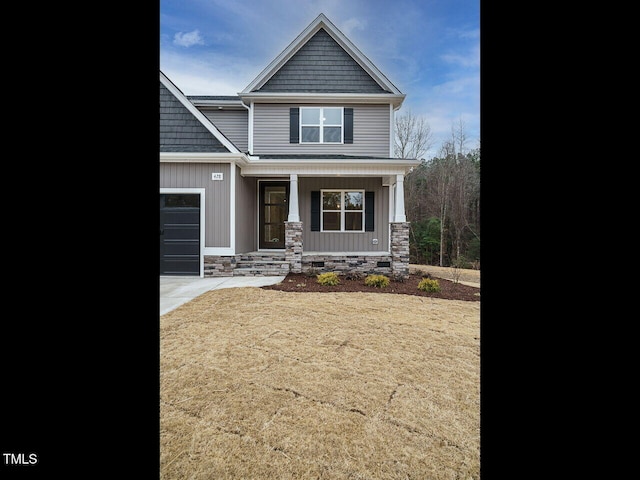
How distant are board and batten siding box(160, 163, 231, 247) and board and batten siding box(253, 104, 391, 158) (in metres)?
2.32

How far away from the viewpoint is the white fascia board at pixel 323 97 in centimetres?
997

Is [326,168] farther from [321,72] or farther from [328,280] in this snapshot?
[321,72]

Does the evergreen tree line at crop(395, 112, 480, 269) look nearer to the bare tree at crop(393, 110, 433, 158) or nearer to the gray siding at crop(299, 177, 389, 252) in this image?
the bare tree at crop(393, 110, 433, 158)

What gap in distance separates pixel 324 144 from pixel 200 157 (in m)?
3.96

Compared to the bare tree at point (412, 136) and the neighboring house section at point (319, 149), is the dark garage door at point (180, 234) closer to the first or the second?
the neighboring house section at point (319, 149)

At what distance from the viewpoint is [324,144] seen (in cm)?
1030

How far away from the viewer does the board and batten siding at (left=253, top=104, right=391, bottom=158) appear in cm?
1030

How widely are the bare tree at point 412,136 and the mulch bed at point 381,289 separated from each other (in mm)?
10818

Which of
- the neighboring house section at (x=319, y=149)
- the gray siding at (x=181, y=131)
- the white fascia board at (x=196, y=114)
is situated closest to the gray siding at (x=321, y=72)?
the neighboring house section at (x=319, y=149)

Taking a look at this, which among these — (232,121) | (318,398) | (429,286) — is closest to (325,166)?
(429,286)

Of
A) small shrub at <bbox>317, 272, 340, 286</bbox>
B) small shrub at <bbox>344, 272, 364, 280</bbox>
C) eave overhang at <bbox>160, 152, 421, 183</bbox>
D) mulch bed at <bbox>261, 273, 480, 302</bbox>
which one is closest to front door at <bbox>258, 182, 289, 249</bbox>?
eave overhang at <bbox>160, 152, 421, 183</bbox>
